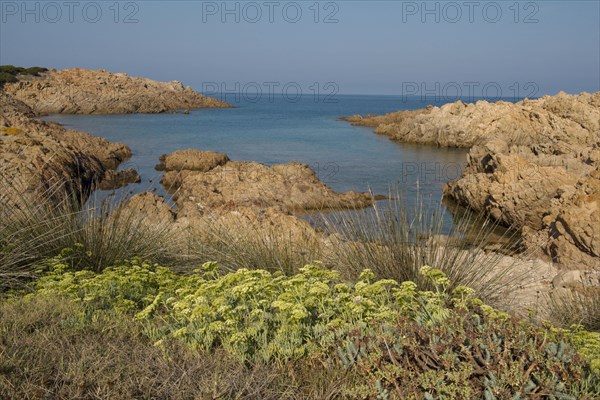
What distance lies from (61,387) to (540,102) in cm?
3381

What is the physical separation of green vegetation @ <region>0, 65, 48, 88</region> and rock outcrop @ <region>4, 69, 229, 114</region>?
2.66 ft

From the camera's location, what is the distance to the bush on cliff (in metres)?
2.85

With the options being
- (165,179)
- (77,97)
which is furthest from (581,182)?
(77,97)

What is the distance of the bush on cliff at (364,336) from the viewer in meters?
2.85

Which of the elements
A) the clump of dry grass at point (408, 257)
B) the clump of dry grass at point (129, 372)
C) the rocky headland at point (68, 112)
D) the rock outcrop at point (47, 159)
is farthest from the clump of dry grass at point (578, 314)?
the rock outcrop at point (47, 159)

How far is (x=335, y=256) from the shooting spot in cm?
594

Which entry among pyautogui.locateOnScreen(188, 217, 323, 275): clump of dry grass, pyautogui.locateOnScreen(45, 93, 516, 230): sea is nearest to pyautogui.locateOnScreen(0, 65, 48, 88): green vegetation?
pyautogui.locateOnScreen(45, 93, 516, 230): sea

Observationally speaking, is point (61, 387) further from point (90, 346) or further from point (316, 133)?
point (316, 133)

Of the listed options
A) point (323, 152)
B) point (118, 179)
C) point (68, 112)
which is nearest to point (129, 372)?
point (118, 179)

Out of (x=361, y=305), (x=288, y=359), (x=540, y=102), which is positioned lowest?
(x=288, y=359)

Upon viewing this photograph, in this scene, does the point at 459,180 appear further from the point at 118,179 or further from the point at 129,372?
the point at 129,372

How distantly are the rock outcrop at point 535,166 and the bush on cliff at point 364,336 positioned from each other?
512 cm

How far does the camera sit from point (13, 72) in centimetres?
6906

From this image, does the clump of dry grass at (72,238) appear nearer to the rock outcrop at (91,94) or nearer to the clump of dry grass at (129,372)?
the clump of dry grass at (129,372)
